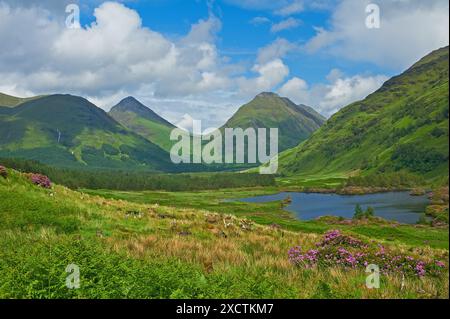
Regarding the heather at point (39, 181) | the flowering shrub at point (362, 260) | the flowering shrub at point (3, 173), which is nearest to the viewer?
the flowering shrub at point (362, 260)

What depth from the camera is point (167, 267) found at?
1152cm

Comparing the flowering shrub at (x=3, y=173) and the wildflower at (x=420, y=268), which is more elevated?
the flowering shrub at (x=3, y=173)

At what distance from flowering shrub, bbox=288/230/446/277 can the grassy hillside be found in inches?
2.9

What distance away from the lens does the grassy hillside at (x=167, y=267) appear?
9.75 metres

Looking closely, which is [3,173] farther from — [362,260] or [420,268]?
[420,268]

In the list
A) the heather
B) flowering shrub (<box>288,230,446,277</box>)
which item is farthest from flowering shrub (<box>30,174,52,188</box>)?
flowering shrub (<box>288,230,446,277</box>)

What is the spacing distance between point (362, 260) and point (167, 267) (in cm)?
813

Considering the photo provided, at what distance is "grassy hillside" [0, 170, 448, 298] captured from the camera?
32.0 ft

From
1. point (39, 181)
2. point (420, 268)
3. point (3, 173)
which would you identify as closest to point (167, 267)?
point (420, 268)

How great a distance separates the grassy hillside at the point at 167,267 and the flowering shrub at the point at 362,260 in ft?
0.24

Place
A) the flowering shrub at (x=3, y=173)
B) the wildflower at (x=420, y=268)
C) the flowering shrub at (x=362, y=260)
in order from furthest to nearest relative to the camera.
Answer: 1. the flowering shrub at (x=3, y=173)
2. the flowering shrub at (x=362, y=260)
3. the wildflower at (x=420, y=268)

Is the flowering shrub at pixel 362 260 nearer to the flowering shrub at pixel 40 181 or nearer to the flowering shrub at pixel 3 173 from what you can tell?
the flowering shrub at pixel 3 173

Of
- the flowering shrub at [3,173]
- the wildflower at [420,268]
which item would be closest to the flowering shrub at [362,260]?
the wildflower at [420,268]
